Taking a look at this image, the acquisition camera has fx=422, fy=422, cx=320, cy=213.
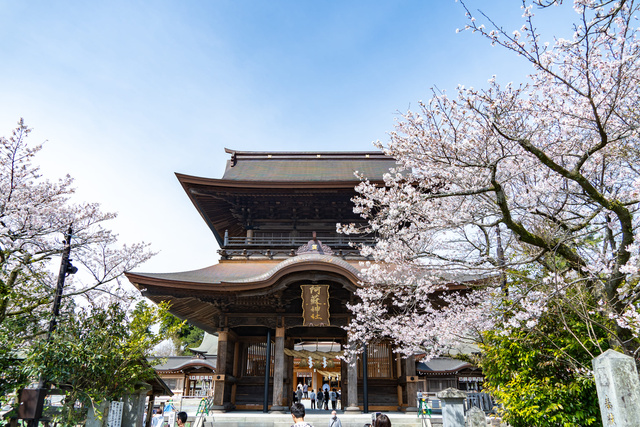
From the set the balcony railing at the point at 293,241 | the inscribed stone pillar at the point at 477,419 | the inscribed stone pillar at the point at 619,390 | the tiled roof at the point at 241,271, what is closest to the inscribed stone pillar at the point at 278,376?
the tiled roof at the point at 241,271

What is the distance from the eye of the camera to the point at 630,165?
7.12m

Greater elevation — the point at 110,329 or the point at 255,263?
the point at 255,263

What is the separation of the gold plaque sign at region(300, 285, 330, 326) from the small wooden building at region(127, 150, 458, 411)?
0.03 metres

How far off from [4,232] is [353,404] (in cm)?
1007

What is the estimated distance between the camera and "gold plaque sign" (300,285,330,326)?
1315 cm

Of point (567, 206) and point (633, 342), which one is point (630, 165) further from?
point (633, 342)

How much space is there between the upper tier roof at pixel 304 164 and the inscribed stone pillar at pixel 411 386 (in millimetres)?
7337

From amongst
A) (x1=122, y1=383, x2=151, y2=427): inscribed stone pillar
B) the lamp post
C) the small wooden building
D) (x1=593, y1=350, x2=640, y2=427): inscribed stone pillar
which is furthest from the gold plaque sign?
(x1=593, y1=350, x2=640, y2=427): inscribed stone pillar

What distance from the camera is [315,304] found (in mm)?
13188

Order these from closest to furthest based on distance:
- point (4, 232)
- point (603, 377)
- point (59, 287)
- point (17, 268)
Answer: point (603, 377), point (59, 287), point (17, 268), point (4, 232)

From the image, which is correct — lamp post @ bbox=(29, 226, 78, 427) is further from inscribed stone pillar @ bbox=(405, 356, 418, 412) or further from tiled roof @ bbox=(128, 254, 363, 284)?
inscribed stone pillar @ bbox=(405, 356, 418, 412)

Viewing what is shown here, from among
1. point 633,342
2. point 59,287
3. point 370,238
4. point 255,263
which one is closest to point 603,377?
point 633,342

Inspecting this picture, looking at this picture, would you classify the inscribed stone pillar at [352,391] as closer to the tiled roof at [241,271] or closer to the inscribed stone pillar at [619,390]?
the tiled roof at [241,271]

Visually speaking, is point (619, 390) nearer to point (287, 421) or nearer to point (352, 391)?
point (287, 421)
